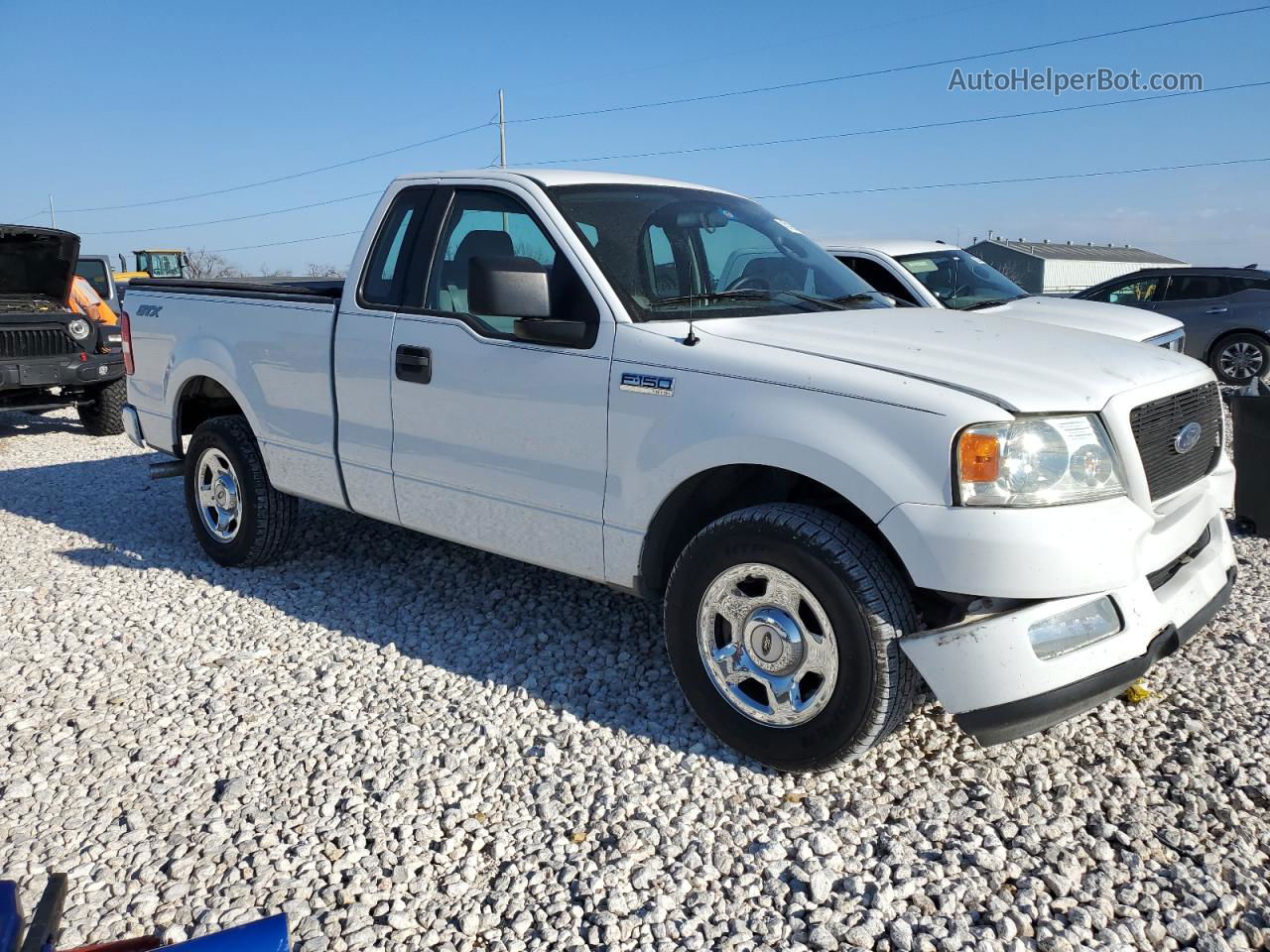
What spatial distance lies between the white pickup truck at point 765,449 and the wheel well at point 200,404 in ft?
2.81

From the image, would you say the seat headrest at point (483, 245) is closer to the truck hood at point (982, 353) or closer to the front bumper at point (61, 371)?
the truck hood at point (982, 353)

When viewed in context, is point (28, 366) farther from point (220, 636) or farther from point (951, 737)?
point (951, 737)

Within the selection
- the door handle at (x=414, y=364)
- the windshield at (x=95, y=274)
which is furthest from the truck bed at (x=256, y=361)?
the windshield at (x=95, y=274)

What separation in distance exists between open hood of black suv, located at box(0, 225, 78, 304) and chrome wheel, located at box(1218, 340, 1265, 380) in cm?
1325

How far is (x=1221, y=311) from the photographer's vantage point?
43.1ft

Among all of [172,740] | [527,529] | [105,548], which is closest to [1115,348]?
[527,529]

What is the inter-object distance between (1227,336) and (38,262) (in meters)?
13.6

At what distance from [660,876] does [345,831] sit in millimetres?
961

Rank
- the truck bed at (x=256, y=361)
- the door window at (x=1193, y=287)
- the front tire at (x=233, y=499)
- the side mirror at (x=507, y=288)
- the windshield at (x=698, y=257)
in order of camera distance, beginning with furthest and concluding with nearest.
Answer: the door window at (x=1193, y=287) → the front tire at (x=233, y=499) → the truck bed at (x=256, y=361) → the windshield at (x=698, y=257) → the side mirror at (x=507, y=288)

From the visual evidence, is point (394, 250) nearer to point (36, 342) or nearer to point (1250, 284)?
point (36, 342)

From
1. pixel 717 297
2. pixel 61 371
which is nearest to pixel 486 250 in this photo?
pixel 717 297

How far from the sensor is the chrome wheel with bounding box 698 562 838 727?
322cm

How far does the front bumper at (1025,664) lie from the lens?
114 inches

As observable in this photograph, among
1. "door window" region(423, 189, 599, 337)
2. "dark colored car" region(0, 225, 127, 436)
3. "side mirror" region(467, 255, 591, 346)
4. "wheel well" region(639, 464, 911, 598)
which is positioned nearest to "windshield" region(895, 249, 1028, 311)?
"door window" region(423, 189, 599, 337)
